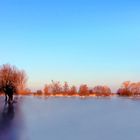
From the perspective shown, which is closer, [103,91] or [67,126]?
[67,126]

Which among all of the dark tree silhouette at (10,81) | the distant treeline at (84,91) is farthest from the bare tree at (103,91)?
the dark tree silhouette at (10,81)

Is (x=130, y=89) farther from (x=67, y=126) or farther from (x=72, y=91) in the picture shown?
(x=67, y=126)

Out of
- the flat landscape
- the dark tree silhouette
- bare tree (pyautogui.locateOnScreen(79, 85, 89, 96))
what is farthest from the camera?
bare tree (pyautogui.locateOnScreen(79, 85, 89, 96))

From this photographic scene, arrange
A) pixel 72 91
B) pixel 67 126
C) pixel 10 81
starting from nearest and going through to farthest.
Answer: pixel 67 126, pixel 10 81, pixel 72 91

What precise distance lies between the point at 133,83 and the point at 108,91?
40.9ft

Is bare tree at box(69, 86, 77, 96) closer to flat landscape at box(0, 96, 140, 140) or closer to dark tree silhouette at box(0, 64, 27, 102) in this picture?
dark tree silhouette at box(0, 64, 27, 102)

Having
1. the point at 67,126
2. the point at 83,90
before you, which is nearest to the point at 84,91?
the point at 83,90

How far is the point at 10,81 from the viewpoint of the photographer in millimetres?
55156

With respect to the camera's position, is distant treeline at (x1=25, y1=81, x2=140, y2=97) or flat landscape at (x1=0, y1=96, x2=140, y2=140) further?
distant treeline at (x1=25, y1=81, x2=140, y2=97)

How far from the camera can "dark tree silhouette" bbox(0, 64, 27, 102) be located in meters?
54.3

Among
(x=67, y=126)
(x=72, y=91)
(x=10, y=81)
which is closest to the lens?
(x=67, y=126)

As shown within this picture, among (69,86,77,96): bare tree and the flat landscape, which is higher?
(69,86,77,96): bare tree

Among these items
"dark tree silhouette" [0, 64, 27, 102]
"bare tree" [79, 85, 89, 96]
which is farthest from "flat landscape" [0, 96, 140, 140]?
"bare tree" [79, 85, 89, 96]

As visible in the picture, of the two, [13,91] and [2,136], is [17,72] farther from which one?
[2,136]
